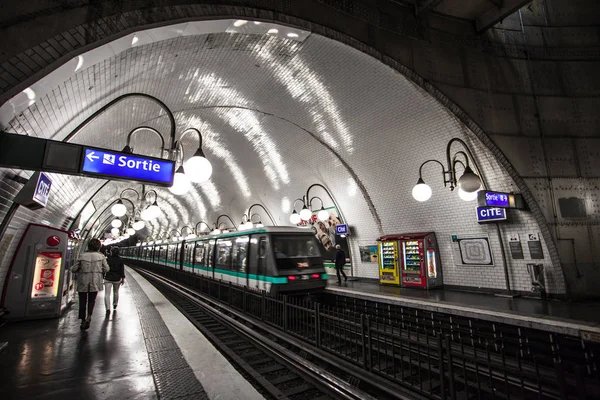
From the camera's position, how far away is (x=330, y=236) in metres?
17.0

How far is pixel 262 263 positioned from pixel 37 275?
5.76m

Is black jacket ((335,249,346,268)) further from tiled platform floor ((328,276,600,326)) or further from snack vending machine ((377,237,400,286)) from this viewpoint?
tiled platform floor ((328,276,600,326))

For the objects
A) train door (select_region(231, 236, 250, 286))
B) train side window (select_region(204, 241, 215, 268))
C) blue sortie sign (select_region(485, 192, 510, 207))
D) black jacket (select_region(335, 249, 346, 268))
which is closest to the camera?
blue sortie sign (select_region(485, 192, 510, 207))

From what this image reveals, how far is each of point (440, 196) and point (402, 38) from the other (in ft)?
18.6

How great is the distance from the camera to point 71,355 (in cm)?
491

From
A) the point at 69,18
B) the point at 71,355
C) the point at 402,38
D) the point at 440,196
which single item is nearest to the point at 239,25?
the point at 69,18

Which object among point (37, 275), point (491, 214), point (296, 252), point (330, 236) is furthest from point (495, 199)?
point (37, 275)

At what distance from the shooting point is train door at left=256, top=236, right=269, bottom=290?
9.75 metres

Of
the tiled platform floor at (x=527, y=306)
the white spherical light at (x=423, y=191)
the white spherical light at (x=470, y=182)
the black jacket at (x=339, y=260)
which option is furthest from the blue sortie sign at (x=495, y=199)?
the black jacket at (x=339, y=260)

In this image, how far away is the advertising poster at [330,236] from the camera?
53.1ft

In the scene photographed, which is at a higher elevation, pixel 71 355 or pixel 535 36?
pixel 535 36

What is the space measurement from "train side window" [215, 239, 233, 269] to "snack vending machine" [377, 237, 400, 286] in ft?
21.2

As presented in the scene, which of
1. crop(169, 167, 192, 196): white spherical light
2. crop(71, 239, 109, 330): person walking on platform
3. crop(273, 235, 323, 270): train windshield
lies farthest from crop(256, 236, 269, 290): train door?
crop(169, 167, 192, 196): white spherical light

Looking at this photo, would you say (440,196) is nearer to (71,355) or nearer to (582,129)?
(582,129)
